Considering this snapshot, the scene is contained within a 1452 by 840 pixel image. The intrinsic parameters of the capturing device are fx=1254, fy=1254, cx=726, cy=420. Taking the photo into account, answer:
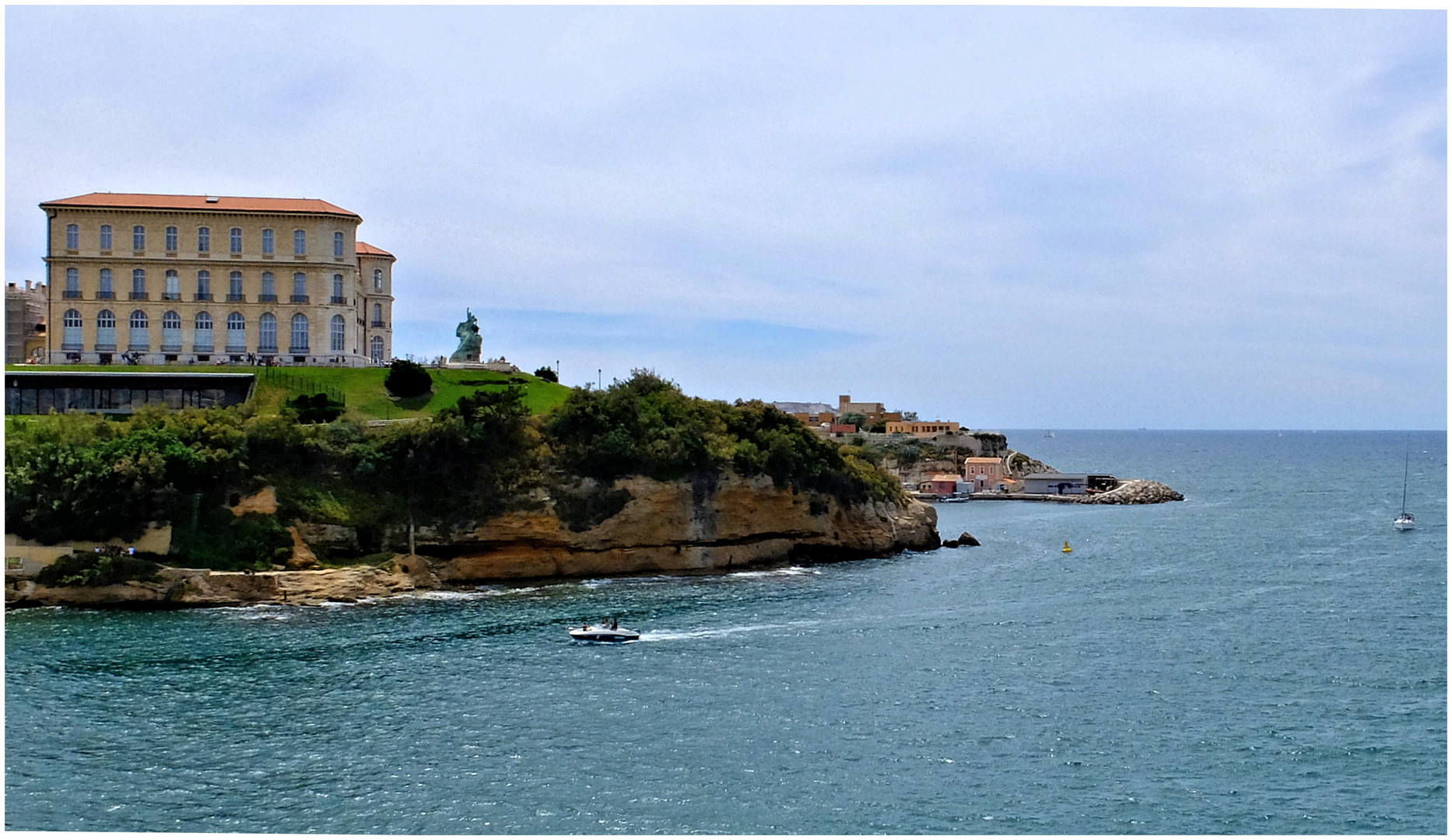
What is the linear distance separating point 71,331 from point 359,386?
21.3 meters

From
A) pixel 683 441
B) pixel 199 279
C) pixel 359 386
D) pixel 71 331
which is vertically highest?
pixel 199 279

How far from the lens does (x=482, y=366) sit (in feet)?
301

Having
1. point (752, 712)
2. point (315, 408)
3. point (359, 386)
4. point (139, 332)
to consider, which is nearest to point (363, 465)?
point (315, 408)

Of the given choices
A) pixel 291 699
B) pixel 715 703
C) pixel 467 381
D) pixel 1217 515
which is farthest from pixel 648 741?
pixel 1217 515

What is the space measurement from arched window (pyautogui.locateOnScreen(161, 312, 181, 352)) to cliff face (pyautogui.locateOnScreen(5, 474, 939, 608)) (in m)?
29.5

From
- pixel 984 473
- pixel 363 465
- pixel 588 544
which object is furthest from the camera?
pixel 984 473

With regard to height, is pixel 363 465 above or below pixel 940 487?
above

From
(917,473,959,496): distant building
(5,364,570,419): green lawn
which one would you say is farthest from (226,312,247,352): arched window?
(917,473,959,496): distant building

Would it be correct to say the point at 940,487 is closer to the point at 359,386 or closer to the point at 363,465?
the point at 359,386

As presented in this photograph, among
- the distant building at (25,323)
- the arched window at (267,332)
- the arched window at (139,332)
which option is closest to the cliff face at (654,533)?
the arched window at (267,332)

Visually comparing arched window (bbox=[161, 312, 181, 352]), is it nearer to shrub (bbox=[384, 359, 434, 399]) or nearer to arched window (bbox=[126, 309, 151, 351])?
arched window (bbox=[126, 309, 151, 351])

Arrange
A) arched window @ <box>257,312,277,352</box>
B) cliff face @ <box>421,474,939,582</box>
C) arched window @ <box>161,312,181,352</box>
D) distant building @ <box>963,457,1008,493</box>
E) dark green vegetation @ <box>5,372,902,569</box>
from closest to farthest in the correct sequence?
1. dark green vegetation @ <box>5,372,902,569</box>
2. cliff face @ <box>421,474,939,582</box>
3. arched window @ <box>161,312,181,352</box>
4. arched window @ <box>257,312,277,352</box>
5. distant building @ <box>963,457,1008,493</box>

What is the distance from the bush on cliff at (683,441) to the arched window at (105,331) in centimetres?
3403

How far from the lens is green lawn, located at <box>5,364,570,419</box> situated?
79500 millimetres
